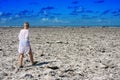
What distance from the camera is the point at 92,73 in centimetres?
929

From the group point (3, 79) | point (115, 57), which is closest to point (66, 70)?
point (3, 79)

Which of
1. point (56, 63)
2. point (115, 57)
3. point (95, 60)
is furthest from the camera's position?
point (115, 57)

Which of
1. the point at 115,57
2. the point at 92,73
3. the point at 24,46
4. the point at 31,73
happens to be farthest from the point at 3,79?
the point at 115,57

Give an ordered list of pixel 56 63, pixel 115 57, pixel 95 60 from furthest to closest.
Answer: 1. pixel 115 57
2. pixel 95 60
3. pixel 56 63

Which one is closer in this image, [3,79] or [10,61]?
[3,79]

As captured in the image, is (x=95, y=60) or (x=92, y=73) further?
(x=95, y=60)

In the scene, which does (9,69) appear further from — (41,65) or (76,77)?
(76,77)

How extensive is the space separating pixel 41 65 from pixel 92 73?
218 cm

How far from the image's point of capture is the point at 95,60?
1185cm

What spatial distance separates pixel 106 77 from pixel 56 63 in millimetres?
2787

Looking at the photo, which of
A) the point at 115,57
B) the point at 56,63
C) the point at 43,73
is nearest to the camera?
the point at 43,73

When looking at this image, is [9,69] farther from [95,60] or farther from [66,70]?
[95,60]

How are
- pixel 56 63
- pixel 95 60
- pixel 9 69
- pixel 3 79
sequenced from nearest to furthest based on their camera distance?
pixel 3 79 → pixel 9 69 → pixel 56 63 → pixel 95 60

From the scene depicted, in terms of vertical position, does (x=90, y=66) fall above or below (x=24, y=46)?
below
